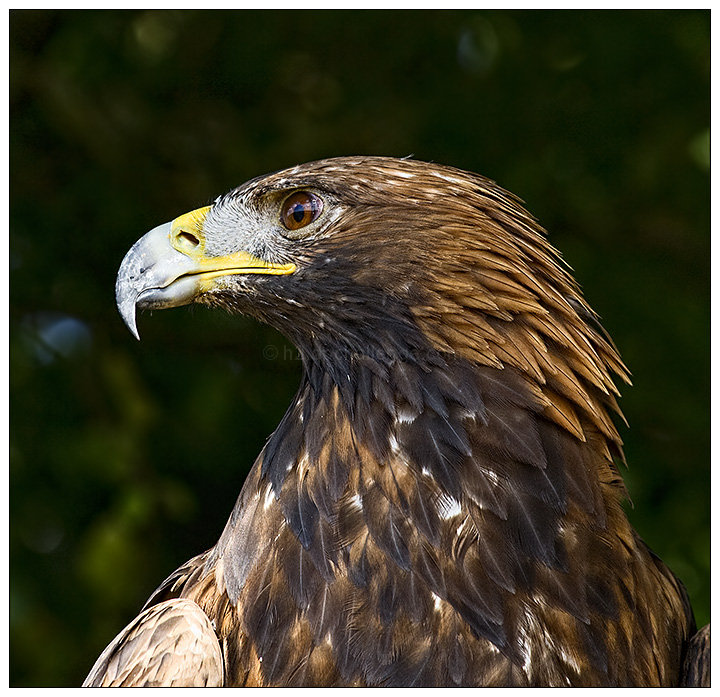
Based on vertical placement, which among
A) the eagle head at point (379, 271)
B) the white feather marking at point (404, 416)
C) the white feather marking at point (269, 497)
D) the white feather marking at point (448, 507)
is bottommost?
the white feather marking at point (269, 497)

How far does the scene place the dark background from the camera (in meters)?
3.88

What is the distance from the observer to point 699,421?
4.04 m

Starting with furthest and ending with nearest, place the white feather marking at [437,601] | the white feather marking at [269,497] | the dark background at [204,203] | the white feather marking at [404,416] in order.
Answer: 1. the dark background at [204,203]
2. the white feather marking at [269,497]
3. the white feather marking at [404,416]
4. the white feather marking at [437,601]

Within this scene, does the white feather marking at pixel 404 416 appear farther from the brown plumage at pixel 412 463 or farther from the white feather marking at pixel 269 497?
the white feather marking at pixel 269 497

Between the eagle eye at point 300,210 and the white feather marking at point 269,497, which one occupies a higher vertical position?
the eagle eye at point 300,210

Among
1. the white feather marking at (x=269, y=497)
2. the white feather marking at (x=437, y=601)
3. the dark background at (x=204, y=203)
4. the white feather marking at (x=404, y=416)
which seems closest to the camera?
the white feather marking at (x=437, y=601)

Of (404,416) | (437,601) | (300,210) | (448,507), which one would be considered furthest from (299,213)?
(437,601)

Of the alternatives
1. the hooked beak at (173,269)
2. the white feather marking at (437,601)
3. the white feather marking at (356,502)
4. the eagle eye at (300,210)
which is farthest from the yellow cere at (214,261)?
the white feather marking at (437,601)

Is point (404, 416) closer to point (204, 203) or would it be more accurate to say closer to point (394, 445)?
point (394, 445)

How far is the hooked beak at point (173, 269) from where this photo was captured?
2.25 meters

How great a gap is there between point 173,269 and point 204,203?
5.99ft

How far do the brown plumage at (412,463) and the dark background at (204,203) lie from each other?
1695 millimetres

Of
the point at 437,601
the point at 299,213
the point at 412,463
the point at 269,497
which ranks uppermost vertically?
the point at 299,213

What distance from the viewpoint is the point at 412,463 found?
212cm
